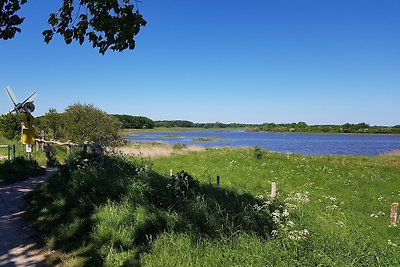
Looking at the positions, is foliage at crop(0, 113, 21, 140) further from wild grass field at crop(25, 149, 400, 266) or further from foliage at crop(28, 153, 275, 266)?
foliage at crop(28, 153, 275, 266)

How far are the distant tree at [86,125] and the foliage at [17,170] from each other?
80.9 ft

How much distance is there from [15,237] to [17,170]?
8.68m

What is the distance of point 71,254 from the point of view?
6434 mm

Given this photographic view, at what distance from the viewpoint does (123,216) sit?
734cm

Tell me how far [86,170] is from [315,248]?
7240 millimetres

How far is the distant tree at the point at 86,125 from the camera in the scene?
42.1 meters

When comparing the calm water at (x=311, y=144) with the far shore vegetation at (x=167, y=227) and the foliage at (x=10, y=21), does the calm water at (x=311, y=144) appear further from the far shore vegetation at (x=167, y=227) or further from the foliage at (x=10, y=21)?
the foliage at (x=10, y=21)

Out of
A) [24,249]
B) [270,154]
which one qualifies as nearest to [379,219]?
[24,249]

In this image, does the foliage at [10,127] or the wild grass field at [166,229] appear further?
the foliage at [10,127]

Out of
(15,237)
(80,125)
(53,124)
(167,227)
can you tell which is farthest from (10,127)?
(167,227)

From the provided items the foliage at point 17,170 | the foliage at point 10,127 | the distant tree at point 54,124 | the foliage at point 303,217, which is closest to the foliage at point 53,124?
the distant tree at point 54,124

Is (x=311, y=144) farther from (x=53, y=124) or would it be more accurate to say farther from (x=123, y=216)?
(x=123, y=216)

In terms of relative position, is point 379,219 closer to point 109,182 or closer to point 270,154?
point 109,182

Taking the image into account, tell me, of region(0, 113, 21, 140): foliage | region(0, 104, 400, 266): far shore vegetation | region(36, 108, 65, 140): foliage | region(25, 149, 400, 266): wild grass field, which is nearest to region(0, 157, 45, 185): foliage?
region(0, 104, 400, 266): far shore vegetation
